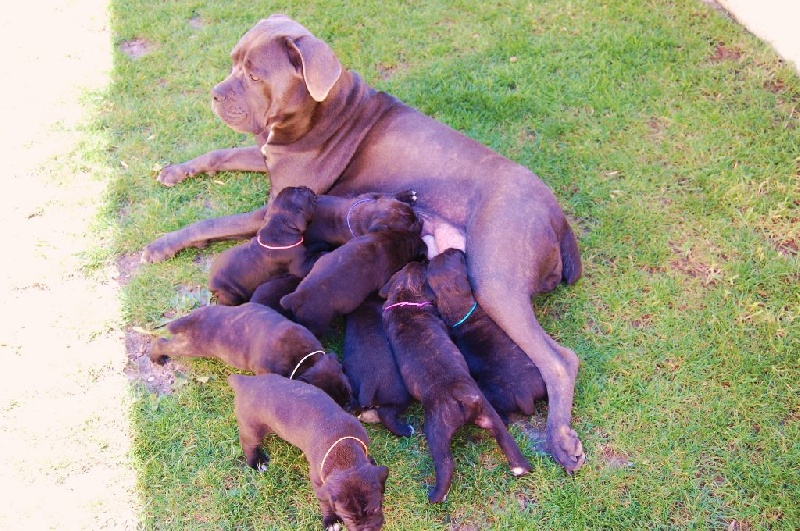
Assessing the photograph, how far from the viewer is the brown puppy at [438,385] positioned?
3232 millimetres

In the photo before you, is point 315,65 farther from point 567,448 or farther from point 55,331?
point 567,448

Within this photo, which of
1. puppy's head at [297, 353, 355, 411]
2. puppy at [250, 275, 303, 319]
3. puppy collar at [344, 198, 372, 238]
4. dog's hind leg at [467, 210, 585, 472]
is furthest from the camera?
puppy collar at [344, 198, 372, 238]

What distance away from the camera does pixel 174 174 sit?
524 cm

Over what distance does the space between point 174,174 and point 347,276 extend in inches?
83.4

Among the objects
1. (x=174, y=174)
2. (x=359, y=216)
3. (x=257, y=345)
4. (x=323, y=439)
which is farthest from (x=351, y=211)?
(x=174, y=174)

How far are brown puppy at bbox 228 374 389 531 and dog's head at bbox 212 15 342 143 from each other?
1.80m

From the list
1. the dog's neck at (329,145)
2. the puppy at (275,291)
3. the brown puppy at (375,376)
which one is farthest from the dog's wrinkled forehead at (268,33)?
the brown puppy at (375,376)

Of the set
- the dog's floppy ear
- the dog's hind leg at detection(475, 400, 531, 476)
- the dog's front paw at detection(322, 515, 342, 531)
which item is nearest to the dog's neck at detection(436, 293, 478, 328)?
the dog's hind leg at detection(475, 400, 531, 476)

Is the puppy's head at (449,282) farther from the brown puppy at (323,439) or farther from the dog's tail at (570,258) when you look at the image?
the brown puppy at (323,439)

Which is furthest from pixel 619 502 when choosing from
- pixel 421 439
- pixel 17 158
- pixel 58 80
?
pixel 58 80

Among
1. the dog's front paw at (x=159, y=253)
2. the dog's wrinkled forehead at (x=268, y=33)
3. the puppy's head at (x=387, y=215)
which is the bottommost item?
the dog's front paw at (x=159, y=253)

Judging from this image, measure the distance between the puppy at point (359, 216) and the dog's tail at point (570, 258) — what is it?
0.90m

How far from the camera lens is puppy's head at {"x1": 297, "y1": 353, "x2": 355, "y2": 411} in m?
3.47

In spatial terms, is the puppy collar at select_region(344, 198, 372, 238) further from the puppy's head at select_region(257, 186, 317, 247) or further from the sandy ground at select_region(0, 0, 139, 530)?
the sandy ground at select_region(0, 0, 139, 530)
